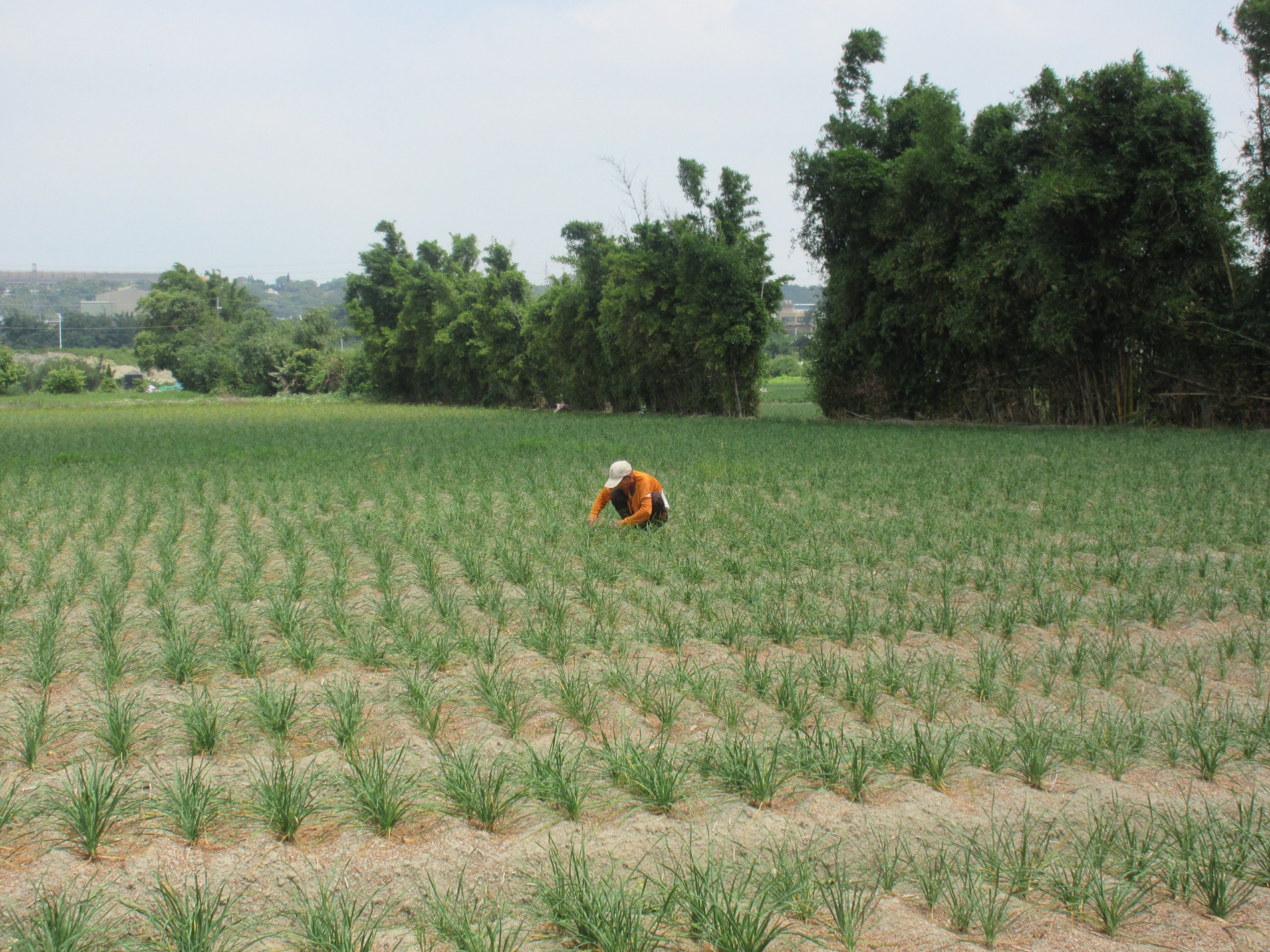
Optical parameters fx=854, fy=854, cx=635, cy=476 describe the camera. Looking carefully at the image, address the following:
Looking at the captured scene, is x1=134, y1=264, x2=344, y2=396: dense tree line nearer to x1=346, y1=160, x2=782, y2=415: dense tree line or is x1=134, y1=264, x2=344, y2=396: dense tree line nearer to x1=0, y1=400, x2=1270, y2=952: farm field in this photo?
x1=346, y1=160, x2=782, y2=415: dense tree line

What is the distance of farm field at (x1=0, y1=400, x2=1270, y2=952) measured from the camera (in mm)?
2326

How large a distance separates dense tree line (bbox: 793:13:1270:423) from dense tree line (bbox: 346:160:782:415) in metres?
2.34

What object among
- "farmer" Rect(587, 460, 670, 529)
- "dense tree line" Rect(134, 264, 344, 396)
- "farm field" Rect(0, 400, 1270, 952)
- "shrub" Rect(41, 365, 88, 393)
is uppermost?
"dense tree line" Rect(134, 264, 344, 396)

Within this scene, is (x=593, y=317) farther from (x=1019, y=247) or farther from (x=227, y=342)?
(x=227, y=342)

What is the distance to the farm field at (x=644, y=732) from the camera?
2326 millimetres

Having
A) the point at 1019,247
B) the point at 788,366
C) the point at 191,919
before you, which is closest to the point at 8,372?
the point at 788,366

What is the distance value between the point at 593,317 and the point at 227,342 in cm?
4096

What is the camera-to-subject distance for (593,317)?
28.3 m

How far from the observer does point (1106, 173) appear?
14.6 m

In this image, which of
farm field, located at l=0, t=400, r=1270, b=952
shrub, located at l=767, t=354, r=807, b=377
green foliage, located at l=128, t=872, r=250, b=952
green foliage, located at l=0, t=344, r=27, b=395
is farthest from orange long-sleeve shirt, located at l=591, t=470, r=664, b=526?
shrub, located at l=767, t=354, r=807, b=377

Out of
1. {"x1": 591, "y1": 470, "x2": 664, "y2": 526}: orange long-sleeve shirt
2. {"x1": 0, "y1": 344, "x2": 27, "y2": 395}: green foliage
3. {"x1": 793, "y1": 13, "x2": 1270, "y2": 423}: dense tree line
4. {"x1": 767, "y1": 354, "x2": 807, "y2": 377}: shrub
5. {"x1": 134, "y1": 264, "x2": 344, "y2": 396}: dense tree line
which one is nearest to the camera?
{"x1": 591, "y1": 470, "x2": 664, "y2": 526}: orange long-sleeve shirt

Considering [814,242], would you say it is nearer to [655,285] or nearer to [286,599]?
[655,285]

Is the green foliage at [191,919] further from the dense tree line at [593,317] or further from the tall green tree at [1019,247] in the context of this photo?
the dense tree line at [593,317]

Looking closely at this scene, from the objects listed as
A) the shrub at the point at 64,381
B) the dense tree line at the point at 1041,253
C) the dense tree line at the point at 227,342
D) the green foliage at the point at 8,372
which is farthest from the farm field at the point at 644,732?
the green foliage at the point at 8,372
